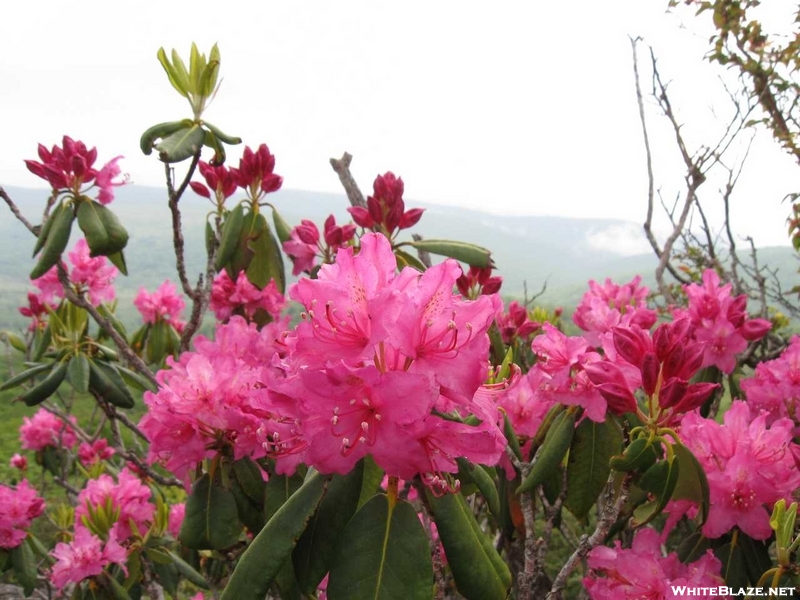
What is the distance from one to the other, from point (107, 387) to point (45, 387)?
191 millimetres

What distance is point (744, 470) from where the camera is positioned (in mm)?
1160

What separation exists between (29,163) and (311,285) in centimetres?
164

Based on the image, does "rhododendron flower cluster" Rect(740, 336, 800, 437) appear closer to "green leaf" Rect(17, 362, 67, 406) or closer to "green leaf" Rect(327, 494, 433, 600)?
"green leaf" Rect(327, 494, 433, 600)

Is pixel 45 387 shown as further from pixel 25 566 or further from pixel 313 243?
pixel 313 243

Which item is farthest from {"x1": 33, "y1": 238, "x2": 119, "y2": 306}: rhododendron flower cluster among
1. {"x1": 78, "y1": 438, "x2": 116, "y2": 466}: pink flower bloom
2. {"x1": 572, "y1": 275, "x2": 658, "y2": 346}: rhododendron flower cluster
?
{"x1": 572, "y1": 275, "x2": 658, "y2": 346}: rhododendron flower cluster

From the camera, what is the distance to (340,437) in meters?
0.72

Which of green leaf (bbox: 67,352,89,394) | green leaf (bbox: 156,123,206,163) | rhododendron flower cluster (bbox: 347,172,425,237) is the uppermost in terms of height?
green leaf (bbox: 156,123,206,163)

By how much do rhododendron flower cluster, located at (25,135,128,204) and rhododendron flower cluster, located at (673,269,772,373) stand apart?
1.93 metres

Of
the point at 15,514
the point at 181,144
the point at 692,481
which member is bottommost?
the point at 15,514

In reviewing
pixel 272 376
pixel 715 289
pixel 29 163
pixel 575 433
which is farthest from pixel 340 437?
pixel 29 163

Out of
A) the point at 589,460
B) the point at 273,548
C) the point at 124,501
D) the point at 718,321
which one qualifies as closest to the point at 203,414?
the point at 273,548

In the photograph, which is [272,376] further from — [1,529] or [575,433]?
[1,529]

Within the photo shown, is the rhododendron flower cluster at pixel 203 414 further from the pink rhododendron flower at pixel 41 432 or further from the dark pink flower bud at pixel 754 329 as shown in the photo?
the pink rhododendron flower at pixel 41 432

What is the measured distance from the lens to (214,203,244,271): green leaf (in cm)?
193
